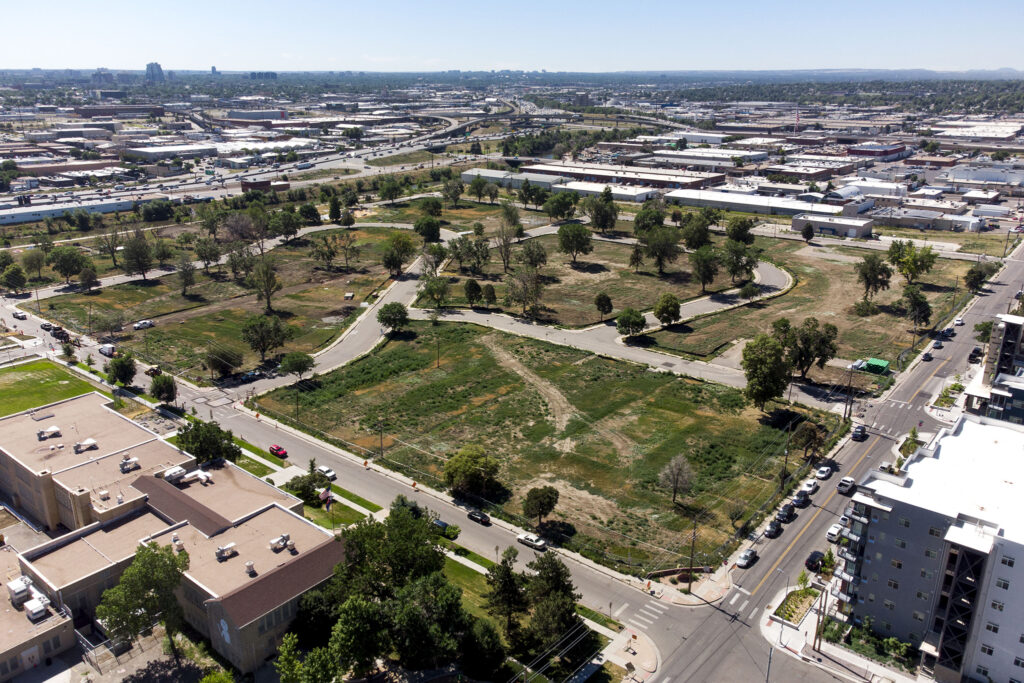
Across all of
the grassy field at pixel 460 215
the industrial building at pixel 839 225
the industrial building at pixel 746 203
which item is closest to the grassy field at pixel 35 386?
the grassy field at pixel 460 215

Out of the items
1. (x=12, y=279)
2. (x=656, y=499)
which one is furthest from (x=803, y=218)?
(x=12, y=279)

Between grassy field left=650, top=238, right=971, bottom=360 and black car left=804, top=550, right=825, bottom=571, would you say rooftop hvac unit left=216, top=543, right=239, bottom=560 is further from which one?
grassy field left=650, top=238, right=971, bottom=360

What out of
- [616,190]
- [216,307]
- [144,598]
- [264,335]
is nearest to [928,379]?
[264,335]

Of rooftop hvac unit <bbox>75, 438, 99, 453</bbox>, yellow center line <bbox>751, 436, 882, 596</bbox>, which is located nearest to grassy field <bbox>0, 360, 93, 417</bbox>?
rooftop hvac unit <bbox>75, 438, 99, 453</bbox>

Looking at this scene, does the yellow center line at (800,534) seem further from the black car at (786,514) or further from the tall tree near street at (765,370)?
the tall tree near street at (765,370)

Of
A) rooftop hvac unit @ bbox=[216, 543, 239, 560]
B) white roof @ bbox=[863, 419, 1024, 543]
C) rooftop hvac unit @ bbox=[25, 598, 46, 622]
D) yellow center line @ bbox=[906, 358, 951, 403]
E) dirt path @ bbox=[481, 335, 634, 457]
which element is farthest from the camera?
yellow center line @ bbox=[906, 358, 951, 403]

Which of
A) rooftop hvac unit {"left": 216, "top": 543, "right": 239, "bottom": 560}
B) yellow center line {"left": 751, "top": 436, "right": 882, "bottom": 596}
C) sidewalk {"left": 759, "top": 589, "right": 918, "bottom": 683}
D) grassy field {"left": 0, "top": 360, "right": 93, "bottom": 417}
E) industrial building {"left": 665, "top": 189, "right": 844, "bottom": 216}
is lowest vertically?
sidewalk {"left": 759, "top": 589, "right": 918, "bottom": 683}
